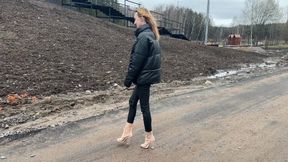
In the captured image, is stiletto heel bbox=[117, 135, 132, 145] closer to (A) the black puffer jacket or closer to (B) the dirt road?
(B) the dirt road

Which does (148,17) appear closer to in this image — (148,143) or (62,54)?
(148,143)

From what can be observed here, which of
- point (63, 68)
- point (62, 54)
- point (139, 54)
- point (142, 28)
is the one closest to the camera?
point (139, 54)

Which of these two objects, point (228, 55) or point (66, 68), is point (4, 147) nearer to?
point (66, 68)

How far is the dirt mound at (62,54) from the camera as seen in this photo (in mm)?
11078

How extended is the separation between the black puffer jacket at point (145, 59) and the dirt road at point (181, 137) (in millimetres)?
1065

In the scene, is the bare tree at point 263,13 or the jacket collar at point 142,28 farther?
the bare tree at point 263,13

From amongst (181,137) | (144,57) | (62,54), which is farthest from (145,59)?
(62,54)

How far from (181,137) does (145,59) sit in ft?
5.77

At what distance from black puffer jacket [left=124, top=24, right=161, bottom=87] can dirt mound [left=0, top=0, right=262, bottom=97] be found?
492 cm

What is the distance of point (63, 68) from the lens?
12492 millimetres

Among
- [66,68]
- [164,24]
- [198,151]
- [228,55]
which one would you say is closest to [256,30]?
[164,24]

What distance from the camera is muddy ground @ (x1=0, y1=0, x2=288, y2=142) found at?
864 centimetres

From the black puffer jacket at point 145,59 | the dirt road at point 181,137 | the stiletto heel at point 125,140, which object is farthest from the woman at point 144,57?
the dirt road at point 181,137

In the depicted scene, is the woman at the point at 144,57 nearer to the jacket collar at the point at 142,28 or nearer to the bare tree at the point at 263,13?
the jacket collar at the point at 142,28
